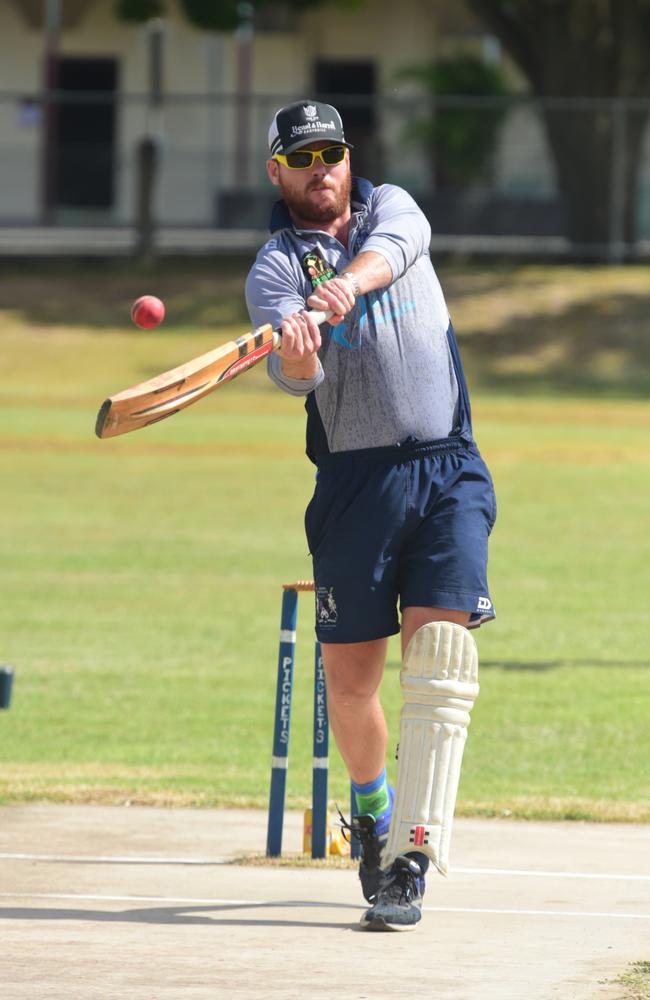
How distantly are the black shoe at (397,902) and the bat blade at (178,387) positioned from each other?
1.45 meters

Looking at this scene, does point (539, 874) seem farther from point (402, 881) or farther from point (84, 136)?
point (84, 136)

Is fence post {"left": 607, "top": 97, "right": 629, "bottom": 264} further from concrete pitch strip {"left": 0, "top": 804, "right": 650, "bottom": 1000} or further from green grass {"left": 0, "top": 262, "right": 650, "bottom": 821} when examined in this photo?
concrete pitch strip {"left": 0, "top": 804, "right": 650, "bottom": 1000}

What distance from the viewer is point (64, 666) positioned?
1148 cm

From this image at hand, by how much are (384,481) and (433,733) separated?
765mm

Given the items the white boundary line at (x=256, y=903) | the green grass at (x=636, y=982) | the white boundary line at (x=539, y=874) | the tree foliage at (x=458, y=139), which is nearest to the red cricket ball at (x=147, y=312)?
the white boundary line at (x=256, y=903)

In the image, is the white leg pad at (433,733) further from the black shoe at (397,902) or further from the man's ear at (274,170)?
the man's ear at (274,170)

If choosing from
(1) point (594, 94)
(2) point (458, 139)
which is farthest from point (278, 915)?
(1) point (594, 94)

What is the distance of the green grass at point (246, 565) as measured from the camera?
9008 millimetres

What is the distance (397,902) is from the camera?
228 inches

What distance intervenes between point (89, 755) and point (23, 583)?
18.0 ft

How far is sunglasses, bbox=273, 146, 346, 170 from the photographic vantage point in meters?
6.15

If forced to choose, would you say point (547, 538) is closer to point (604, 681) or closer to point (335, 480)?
point (604, 681)

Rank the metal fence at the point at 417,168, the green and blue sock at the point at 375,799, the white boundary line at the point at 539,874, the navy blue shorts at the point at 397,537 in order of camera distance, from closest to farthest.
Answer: the navy blue shorts at the point at 397,537 → the green and blue sock at the point at 375,799 → the white boundary line at the point at 539,874 → the metal fence at the point at 417,168

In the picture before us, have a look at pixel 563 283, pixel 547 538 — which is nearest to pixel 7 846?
pixel 547 538
